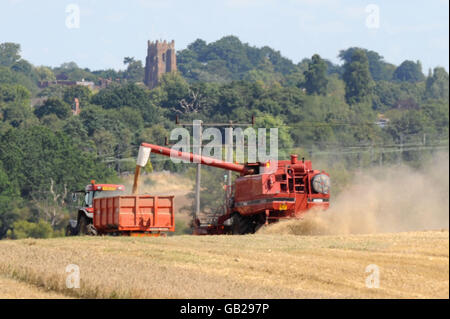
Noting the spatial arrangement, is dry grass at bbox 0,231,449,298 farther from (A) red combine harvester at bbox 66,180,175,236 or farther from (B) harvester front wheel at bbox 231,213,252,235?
(B) harvester front wheel at bbox 231,213,252,235

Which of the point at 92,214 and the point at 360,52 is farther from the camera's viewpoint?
the point at 360,52

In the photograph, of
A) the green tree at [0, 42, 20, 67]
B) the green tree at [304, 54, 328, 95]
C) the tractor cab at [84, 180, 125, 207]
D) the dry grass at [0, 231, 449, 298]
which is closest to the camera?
the dry grass at [0, 231, 449, 298]

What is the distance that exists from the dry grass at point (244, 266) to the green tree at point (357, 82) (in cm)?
11758

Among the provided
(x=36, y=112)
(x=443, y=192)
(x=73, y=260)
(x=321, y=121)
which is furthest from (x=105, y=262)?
(x=36, y=112)

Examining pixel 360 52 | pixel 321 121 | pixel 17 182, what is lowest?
pixel 17 182

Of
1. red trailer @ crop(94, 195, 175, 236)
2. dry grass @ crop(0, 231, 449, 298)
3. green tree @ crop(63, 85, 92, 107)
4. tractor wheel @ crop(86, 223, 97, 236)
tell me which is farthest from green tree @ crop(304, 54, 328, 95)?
dry grass @ crop(0, 231, 449, 298)

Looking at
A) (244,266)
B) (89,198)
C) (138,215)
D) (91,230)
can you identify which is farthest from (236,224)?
(244,266)

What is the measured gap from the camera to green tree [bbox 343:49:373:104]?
151m

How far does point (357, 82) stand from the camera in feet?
521

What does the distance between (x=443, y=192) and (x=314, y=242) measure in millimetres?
8360

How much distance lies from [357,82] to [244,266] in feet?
455

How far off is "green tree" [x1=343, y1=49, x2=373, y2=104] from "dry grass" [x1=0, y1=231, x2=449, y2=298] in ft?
386

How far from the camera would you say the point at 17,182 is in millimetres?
100938
